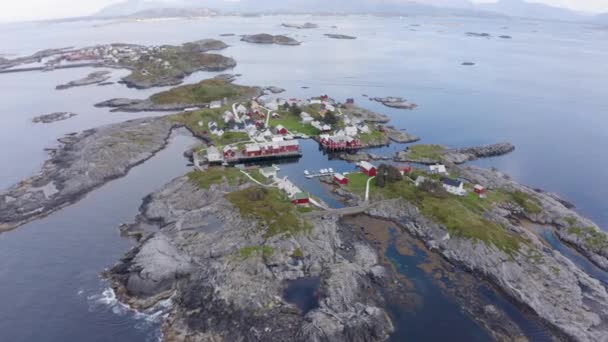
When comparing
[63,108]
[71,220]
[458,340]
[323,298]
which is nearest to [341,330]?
[323,298]

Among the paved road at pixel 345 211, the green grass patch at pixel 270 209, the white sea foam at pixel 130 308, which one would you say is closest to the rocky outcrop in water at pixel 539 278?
the paved road at pixel 345 211

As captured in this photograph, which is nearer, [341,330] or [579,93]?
[341,330]

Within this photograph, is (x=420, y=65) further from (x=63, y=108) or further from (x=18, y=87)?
(x=18, y=87)

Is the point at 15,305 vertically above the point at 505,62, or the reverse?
the point at 505,62

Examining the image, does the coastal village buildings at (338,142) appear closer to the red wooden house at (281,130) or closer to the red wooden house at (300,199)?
the red wooden house at (281,130)

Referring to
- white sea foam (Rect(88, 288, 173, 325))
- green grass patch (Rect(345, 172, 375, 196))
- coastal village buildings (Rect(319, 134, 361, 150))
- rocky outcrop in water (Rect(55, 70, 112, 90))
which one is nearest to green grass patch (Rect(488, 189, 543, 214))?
green grass patch (Rect(345, 172, 375, 196))

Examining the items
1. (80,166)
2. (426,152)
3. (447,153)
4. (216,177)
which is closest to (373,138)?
(426,152)

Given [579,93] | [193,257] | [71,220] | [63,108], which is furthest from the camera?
[579,93]

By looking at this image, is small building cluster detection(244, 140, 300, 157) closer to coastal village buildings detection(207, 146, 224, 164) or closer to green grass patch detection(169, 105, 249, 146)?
coastal village buildings detection(207, 146, 224, 164)
